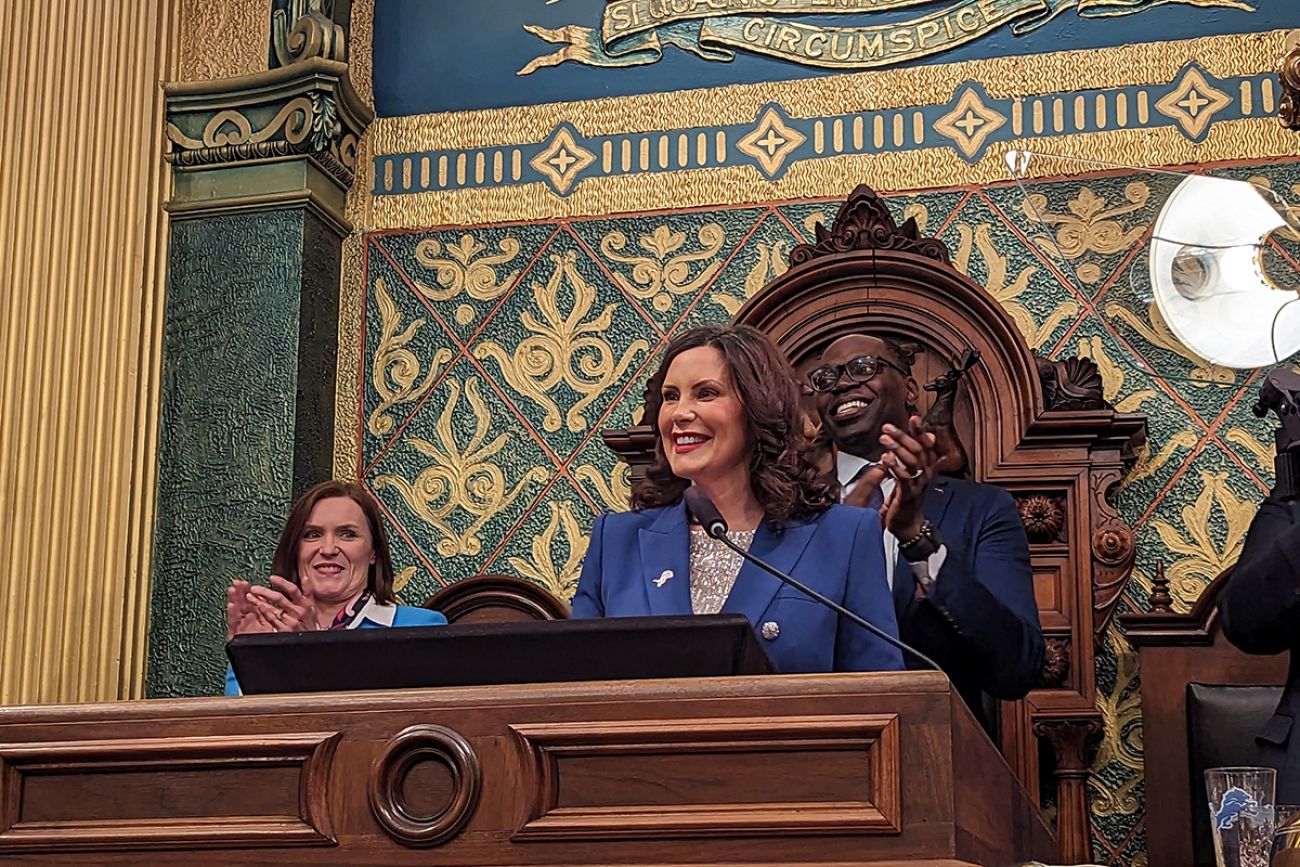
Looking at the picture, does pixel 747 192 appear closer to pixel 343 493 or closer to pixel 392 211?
pixel 392 211

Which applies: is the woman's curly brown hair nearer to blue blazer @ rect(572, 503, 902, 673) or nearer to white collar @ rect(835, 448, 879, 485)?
blue blazer @ rect(572, 503, 902, 673)

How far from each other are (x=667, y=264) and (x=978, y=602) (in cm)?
183

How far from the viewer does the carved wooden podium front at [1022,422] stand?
4.39 meters

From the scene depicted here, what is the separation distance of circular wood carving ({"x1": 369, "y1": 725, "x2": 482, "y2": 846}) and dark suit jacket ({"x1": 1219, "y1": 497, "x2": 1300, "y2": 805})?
1.53 m

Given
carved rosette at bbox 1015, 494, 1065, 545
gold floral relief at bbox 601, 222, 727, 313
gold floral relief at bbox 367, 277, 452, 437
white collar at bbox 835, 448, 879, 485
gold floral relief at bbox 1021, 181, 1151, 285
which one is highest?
gold floral relief at bbox 601, 222, 727, 313

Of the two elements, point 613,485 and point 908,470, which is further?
point 613,485

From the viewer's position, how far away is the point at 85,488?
4887 mm

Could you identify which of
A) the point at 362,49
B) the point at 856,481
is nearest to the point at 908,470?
the point at 856,481

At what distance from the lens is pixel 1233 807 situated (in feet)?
8.00

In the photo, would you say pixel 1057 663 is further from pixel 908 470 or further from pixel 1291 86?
pixel 908 470

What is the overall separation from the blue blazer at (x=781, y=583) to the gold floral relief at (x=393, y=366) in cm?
215

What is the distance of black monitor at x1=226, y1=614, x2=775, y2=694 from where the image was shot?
2.25 m

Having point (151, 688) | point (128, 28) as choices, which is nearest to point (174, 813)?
point (151, 688)

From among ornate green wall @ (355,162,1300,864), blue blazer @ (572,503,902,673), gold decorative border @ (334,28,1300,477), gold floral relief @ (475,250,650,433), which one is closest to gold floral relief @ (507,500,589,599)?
ornate green wall @ (355,162,1300,864)
